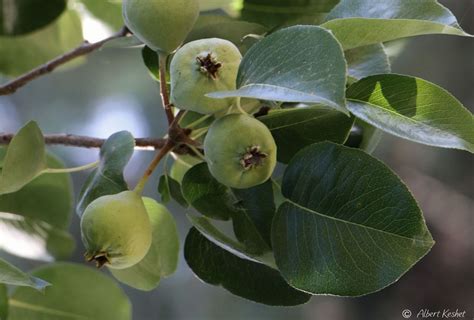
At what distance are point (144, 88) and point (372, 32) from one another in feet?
5.79

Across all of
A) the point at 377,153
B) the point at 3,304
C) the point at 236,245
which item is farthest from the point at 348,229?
the point at 377,153

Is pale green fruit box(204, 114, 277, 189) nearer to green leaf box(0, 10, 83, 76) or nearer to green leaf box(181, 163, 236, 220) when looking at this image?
green leaf box(181, 163, 236, 220)

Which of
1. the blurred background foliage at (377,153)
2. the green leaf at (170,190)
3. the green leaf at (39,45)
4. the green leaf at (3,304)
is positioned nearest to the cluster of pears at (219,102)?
the green leaf at (170,190)

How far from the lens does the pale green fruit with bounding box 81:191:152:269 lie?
44 centimetres

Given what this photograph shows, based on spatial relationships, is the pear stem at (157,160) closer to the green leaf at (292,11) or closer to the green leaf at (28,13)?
the green leaf at (292,11)

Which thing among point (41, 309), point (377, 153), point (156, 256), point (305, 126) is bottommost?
point (377, 153)

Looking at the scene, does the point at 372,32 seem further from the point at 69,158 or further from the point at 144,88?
the point at 144,88

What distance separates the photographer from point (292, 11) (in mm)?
600

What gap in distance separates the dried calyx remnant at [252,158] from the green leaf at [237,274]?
0.12 m

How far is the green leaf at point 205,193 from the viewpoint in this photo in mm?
520

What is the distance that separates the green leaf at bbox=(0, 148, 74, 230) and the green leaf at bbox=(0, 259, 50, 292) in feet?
0.79

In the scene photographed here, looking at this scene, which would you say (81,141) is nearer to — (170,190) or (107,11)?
(170,190)

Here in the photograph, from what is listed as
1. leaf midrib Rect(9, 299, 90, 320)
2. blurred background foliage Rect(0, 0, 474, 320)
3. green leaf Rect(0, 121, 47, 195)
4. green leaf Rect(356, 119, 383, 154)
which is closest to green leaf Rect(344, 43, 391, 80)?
green leaf Rect(356, 119, 383, 154)

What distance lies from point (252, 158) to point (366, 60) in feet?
0.53
